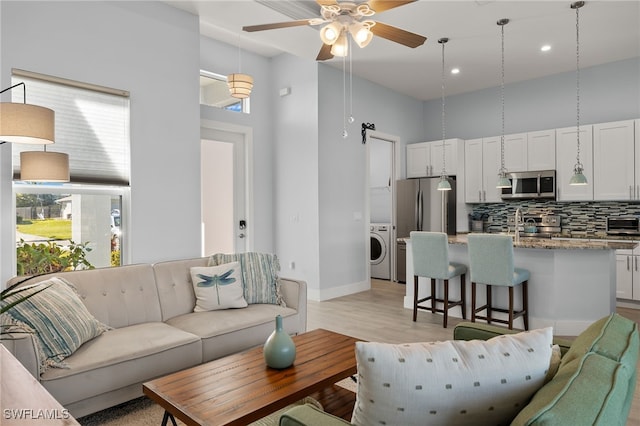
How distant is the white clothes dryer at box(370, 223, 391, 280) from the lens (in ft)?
22.2

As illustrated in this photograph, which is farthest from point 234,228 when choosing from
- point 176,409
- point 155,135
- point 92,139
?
point 176,409

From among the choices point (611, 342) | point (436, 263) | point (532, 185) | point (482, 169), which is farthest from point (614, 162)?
point (611, 342)

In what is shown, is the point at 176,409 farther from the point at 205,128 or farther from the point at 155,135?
the point at 205,128

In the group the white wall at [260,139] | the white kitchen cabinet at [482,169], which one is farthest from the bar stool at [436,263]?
the white wall at [260,139]

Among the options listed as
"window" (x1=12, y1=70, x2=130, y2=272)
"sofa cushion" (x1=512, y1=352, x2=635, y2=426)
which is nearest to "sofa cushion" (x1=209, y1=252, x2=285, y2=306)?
"window" (x1=12, y1=70, x2=130, y2=272)

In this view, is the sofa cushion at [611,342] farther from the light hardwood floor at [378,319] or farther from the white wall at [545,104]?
the white wall at [545,104]

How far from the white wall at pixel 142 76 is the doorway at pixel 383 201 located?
10.4ft

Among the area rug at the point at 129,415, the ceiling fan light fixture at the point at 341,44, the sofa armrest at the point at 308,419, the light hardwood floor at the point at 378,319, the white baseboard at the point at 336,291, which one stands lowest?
the light hardwood floor at the point at 378,319

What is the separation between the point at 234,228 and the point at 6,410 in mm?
4297

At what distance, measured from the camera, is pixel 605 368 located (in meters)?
0.99

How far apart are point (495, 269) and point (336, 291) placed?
2348mm

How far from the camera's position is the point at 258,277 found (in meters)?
3.34

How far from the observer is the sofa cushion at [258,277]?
3293 mm

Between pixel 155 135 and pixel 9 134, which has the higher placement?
pixel 155 135
